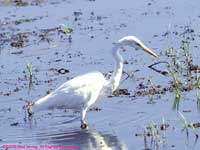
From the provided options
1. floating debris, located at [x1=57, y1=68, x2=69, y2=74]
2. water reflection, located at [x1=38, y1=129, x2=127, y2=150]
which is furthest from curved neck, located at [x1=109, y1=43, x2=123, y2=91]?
floating debris, located at [x1=57, y1=68, x2=69, y2=74]

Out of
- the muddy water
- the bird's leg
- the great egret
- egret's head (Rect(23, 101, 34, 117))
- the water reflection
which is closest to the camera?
the water reflection

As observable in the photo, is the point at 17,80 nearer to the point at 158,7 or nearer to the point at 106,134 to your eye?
the point at 106,134

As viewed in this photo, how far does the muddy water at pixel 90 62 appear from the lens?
10.9 m

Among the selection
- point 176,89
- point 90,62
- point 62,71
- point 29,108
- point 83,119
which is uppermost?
point 90,62

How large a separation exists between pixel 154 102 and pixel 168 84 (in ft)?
3.60

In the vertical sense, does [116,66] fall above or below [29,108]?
above

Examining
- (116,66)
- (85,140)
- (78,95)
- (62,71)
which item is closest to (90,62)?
(62,71)

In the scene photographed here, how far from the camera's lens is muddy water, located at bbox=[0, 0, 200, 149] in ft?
35.9

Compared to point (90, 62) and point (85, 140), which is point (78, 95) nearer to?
point (85, 140)

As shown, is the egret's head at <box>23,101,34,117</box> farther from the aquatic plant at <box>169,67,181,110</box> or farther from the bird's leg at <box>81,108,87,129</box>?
the aquatic plant at <box>169,67,181,110</box>

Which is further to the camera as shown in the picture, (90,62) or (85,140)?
(90,62)

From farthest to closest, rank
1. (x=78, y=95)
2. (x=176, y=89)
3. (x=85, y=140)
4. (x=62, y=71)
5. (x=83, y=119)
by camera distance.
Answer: (x=62, y=71) → (x=176, y=89) → (x=78, y=95) → (x=83, y=119) → (x=85, y=140)

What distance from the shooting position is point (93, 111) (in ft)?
40.5

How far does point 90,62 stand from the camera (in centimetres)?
1545
